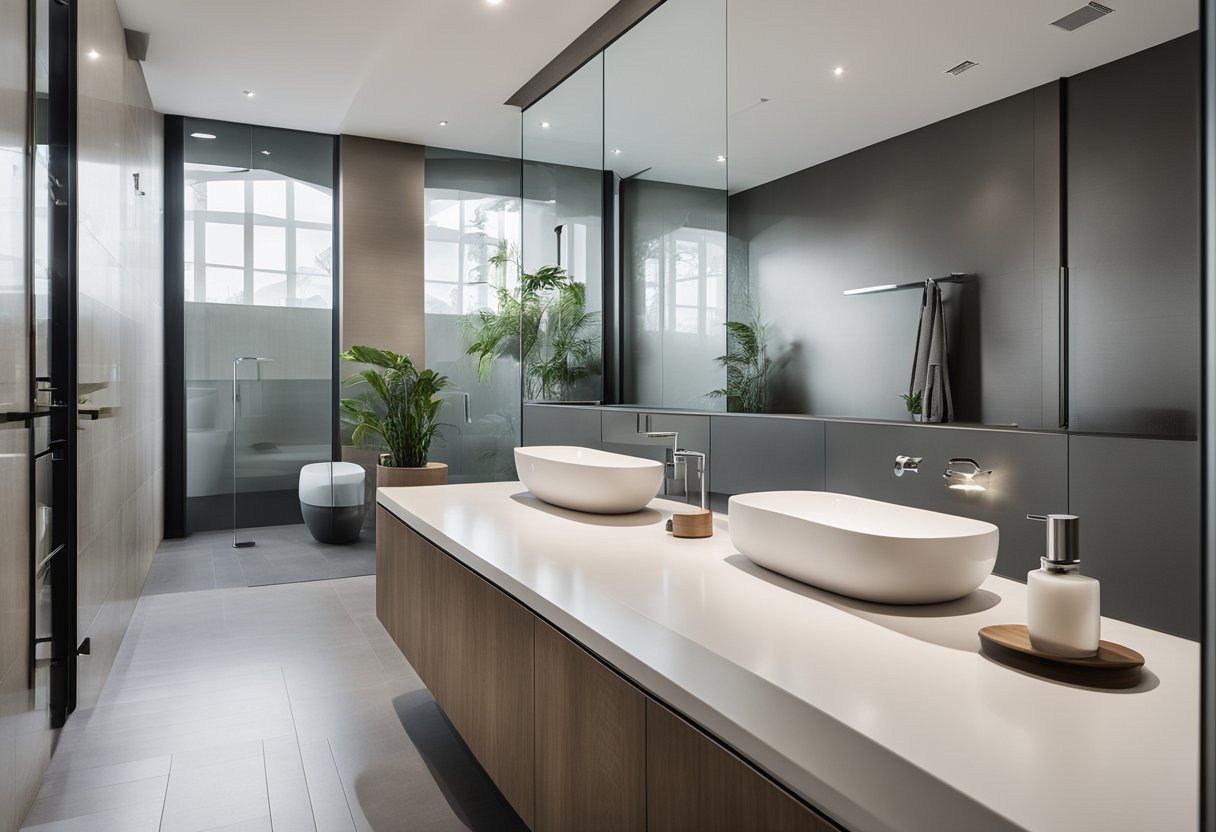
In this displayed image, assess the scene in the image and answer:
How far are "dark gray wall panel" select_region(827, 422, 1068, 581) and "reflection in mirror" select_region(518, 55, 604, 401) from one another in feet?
3.71

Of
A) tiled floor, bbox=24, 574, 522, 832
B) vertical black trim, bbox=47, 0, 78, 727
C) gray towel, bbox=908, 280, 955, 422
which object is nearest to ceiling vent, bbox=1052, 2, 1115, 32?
gray towel, bbox=908, 280, 955, 422

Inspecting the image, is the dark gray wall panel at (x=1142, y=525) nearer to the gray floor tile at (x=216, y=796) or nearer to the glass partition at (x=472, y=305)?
the gray floor tile at (x=216, y=796)

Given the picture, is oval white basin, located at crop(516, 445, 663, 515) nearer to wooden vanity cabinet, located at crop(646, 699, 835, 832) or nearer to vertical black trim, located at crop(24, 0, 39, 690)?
wooden vanity cabinet, located at crop(646, 699, 835, 832)

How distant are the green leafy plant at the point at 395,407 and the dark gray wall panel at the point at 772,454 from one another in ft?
8.23

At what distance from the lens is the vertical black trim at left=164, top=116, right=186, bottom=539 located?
17.8 ft

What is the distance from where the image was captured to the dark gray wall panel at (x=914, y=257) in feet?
11.5

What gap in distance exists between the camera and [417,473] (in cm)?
496

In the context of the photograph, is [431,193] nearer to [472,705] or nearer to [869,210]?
[869,210]

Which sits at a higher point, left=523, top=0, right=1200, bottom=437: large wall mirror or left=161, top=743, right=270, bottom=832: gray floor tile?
left=523, top=0, right=1200, bottom=437: large wall mirror

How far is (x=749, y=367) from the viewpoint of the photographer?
435 centimetres

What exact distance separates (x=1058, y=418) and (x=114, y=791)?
3.59m

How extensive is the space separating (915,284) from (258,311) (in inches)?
157

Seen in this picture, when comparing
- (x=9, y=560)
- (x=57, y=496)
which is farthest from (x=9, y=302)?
(x=57, y=496)

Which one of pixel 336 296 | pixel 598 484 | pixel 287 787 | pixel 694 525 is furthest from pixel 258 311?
pixel 694 525
